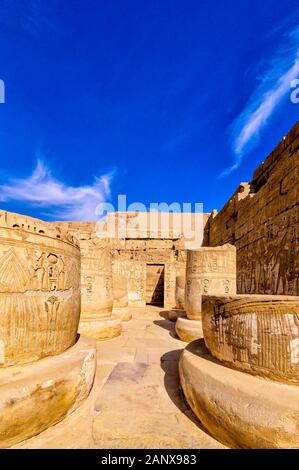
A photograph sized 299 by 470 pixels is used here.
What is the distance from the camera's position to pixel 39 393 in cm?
172

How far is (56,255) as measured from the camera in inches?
86.6

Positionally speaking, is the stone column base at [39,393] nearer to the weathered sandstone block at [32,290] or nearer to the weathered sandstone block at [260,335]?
the weathered sandstone block at [32,290]

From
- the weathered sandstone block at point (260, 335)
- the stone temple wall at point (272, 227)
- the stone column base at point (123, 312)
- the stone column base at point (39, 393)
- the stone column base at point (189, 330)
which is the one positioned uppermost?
the stone temple wall at point (272, 227)

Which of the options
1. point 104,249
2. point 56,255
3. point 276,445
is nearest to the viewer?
point 276,445

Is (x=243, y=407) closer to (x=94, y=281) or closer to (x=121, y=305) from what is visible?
(x=94, y=281)

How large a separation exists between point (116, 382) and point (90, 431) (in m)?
0.96

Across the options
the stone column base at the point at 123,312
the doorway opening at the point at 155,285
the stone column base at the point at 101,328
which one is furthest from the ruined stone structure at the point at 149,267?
the stone column base at the point at 123,312

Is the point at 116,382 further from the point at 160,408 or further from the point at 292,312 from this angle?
the point at 292,312

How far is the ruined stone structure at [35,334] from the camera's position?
1664mm

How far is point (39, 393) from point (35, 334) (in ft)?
1.49

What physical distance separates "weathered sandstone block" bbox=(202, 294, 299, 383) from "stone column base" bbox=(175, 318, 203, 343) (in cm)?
246

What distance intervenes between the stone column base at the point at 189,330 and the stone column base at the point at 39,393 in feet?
Answer: 9.13

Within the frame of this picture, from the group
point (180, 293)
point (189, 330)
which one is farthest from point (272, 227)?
point (189, 330)

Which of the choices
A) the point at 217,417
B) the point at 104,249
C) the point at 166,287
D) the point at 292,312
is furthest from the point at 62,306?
the point at 166,287
